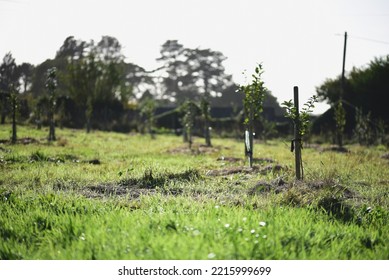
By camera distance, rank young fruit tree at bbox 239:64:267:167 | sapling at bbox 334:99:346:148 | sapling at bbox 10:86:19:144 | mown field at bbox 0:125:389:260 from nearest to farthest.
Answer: mown field at bbox 0:125:389:260, young fruit tree at bbox 239:64:267:167, sapling at bbox 10:86:19:144, sapling at bbox 334:99:346:148

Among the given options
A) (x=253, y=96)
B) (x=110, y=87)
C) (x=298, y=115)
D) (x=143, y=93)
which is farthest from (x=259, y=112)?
(x=143, y=93)

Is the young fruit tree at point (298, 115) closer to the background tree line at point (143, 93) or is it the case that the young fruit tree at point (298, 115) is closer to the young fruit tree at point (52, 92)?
the background tree line at point (143, 93)

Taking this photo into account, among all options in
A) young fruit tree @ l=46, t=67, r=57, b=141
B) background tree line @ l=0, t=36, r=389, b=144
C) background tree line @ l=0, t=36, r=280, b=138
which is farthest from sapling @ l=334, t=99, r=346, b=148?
young fruit tree @ l=46, t=67, r=57, b=141

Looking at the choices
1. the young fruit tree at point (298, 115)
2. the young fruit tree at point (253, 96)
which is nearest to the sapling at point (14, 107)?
the young fruit tree at point (253, 96)

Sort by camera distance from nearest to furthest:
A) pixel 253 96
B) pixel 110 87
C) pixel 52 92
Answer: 1. pixel 253 96
2. pixel 52 92
3. pixel 110 87

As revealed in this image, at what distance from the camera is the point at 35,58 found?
9.02 m

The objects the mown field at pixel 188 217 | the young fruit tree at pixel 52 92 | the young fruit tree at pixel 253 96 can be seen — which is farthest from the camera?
the young fruit tree at pixel 52 92

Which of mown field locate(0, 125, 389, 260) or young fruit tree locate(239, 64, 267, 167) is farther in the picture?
young fruit tree locate(239, 64, 267, 167)

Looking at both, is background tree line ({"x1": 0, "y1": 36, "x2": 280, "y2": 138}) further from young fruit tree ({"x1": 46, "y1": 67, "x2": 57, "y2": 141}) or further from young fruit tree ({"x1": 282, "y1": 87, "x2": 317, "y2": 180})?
young fruit tree ({"x1": 282, "y1": 87, "x2": 317, "y2": 180})

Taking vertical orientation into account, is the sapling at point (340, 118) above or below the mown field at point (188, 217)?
above

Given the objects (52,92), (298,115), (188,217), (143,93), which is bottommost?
(188,217)

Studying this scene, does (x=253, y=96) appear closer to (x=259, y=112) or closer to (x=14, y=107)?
(x=259, y=112)

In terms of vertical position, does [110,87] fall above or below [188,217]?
above
